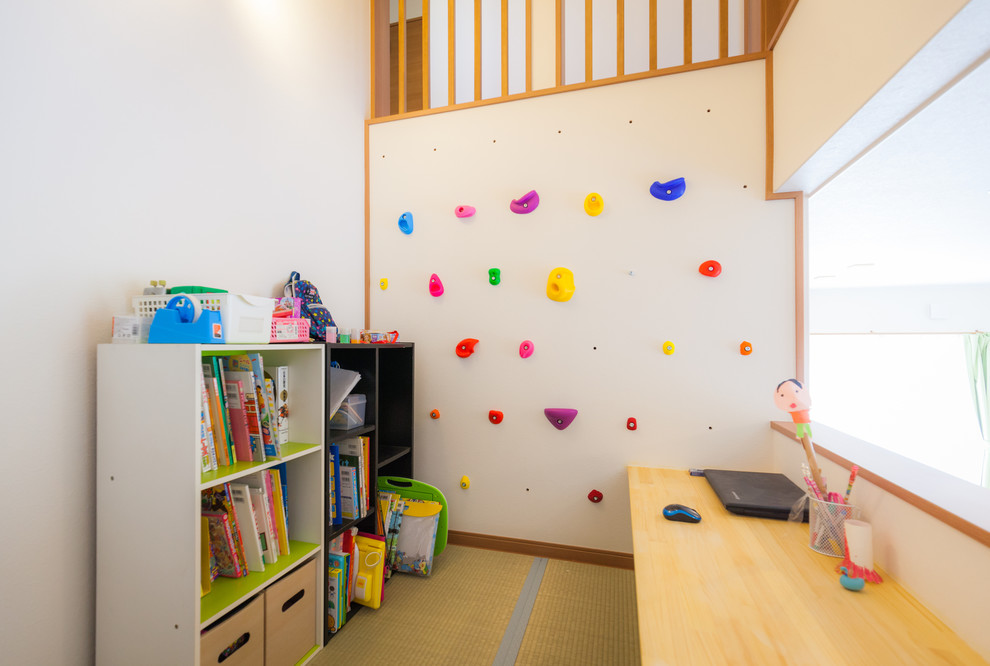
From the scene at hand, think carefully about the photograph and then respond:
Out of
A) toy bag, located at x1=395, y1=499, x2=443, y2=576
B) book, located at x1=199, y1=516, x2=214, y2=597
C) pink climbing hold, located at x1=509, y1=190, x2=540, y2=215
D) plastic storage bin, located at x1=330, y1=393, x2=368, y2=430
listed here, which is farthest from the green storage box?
pink climbing hold, located at x1=509, y1=190, x2=540, y2=215

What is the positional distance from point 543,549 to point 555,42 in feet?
8.34

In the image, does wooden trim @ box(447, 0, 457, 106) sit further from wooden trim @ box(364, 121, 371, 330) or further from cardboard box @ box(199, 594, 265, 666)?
cardboard box @ box(199, 594, 265, 666)

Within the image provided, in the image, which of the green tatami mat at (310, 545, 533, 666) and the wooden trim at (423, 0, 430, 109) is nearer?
the green tatami mat at (310, 545, 533, 666)

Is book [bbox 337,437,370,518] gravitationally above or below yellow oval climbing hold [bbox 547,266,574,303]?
below

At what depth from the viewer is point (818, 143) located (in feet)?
4.71

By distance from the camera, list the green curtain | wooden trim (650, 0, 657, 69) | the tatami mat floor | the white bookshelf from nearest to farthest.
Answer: the white bookshelf → the tatami mat floor → wooden trim (650, 0, 657, 69) → the green curtain

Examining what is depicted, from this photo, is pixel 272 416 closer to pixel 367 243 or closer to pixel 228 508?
pixel 228 508

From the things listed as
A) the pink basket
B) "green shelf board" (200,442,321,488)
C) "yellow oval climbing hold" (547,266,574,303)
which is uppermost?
"yellow oval climbing hold" (547,266,574,303)

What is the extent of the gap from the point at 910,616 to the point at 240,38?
260 cm

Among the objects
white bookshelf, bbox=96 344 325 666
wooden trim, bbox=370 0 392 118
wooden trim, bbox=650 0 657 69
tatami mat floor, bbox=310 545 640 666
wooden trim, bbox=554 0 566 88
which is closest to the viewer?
white bookshelf, bbox=96 344 325 666

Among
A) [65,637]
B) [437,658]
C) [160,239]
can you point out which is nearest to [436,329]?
[160,239]

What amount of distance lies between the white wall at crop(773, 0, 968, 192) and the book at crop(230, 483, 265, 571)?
79.6 inches

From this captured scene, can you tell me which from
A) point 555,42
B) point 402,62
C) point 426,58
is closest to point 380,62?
point 402,62

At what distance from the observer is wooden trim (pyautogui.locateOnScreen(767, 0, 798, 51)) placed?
1638mm
